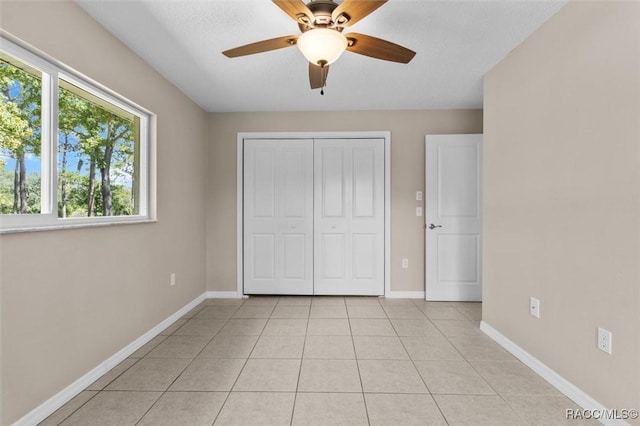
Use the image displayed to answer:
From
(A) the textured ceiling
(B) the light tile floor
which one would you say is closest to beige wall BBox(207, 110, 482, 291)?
(A) the textured ceiling

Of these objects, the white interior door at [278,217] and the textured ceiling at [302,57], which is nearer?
the textured ceiling at [302,57]

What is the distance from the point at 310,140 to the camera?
3.94 meters

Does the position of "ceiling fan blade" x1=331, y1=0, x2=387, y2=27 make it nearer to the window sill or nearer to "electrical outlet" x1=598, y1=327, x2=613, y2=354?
the window sill

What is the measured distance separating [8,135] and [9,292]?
2.51 ft

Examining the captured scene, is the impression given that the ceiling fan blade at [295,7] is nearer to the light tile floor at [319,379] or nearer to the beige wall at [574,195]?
the beige wall at [574,195]

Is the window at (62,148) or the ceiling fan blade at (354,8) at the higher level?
the ceiling fan blade at (354,8)

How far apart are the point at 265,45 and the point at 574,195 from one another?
1985mm

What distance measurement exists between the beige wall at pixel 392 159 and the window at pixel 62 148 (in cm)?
132

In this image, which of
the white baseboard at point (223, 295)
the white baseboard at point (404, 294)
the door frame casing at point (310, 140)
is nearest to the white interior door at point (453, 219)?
the white baseboard at point (404, 294)

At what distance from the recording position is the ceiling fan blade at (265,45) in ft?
5.62

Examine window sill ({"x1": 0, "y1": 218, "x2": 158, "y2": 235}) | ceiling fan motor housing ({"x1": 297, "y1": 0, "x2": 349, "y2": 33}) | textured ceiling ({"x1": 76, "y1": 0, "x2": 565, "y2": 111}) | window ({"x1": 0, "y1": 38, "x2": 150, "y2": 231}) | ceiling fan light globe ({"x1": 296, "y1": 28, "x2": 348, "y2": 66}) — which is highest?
textured ceiling ({"x1": 76, "y1": 0, "x2": 565, "y2": 111})

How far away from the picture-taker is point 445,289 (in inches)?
149

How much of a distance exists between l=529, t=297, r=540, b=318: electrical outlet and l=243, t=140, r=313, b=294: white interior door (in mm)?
2385

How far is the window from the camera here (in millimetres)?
1560
